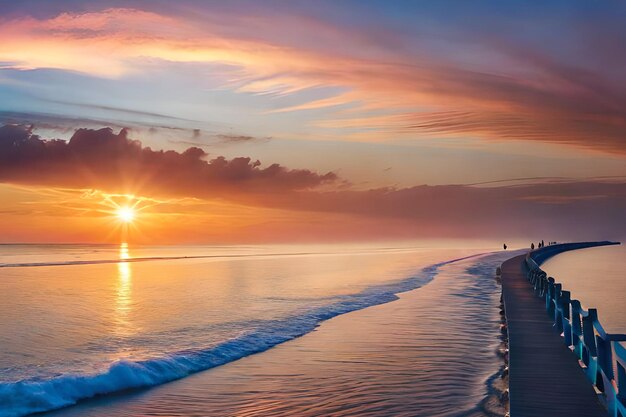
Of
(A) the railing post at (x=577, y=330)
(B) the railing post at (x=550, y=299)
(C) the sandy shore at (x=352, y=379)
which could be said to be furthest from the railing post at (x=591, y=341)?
(B) the railing post at (x=550, y=299)

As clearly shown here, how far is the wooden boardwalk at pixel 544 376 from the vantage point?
9.21 metres

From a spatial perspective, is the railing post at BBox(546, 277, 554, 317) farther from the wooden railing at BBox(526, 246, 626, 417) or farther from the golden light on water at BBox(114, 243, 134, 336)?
the golden light on water at BBox(114, 243, 134, 336)

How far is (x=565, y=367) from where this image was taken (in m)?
11.8

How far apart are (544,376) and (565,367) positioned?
2.93ft

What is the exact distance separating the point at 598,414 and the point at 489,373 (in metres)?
4.92

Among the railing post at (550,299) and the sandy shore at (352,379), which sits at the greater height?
the railing post at (550,299)

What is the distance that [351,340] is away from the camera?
18484mm

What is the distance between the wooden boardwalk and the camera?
363 inches

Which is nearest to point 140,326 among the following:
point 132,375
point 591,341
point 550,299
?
point 132,375

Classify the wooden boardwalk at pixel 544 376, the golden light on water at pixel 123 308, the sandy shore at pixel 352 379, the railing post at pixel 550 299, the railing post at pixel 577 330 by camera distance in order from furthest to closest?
the golden light on water at pixel 123 308 → the railing post at pixel 550 299 → the railing post at pixel 577 330 → the sandy shore at pixel 352 379 → the wooden boardwalk at pixel 544 376

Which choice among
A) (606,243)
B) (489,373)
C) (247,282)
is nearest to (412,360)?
(489,373)

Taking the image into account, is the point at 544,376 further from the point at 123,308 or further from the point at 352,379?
the point at 123,308

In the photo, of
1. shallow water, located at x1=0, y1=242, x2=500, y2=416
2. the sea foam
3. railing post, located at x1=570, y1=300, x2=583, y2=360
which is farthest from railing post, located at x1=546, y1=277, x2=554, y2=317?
shallow water, located at x1=0, y1=242, x2=500, y2=416

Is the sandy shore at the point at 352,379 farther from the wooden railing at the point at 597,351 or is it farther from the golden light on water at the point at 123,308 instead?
the golden light on water at the point at 123,308
